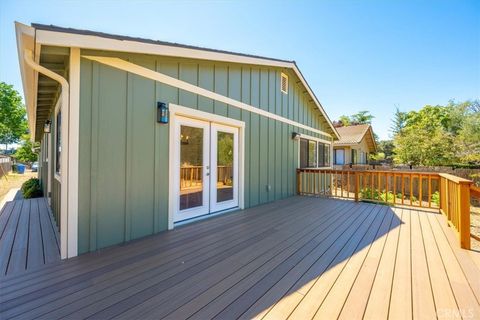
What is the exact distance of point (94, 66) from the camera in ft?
9.25

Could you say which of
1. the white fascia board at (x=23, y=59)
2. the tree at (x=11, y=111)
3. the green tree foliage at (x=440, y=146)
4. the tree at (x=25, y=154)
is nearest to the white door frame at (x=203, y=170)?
the white fascia board at (x=23, y=59)

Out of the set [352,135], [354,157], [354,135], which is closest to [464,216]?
[354,135]

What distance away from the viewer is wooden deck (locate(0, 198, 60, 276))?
246 centimetres

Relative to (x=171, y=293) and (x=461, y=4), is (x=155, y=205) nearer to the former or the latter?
(x=171, y=293)

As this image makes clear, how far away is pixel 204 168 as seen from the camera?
434 cm

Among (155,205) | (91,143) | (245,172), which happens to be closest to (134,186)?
(155,205)

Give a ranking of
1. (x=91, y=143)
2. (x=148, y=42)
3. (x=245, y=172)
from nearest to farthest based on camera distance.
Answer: (x=91, y=143) < (x=148, y=42) < (x=245, y=172)

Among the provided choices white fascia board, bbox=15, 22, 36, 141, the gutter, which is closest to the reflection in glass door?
the gutter

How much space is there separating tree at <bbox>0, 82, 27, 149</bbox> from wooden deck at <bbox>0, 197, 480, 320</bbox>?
26178 mm

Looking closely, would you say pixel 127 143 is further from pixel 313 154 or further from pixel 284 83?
pixel 313 154

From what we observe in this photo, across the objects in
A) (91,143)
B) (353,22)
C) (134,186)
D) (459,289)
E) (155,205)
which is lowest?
(459,289)

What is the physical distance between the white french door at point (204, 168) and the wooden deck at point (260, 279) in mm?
701

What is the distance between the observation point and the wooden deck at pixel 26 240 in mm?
2457

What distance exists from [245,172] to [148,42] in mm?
3266
